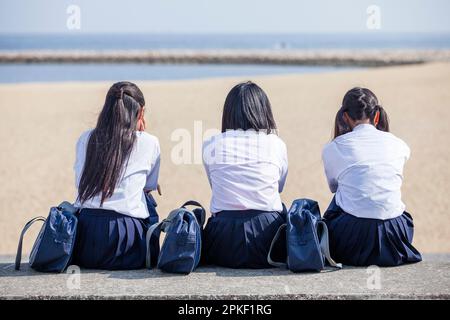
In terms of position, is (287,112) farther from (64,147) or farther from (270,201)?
(270,201)

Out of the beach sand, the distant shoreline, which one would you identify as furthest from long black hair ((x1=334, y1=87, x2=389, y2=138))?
the distant shoreline

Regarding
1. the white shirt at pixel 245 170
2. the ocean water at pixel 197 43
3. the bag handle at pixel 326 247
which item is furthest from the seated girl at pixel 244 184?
the ocean water at pixel 197 43

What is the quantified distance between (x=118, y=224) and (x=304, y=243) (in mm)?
1061

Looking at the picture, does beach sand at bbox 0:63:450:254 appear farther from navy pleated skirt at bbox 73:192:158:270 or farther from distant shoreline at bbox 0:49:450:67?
distant shoreline at bbox 0:49:450:67

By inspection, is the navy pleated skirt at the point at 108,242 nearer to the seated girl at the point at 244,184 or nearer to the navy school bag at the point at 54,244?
the navy school bag at the point at 54,244

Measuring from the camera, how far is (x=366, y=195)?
4.05 meters

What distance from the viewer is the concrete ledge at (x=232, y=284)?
3445mm

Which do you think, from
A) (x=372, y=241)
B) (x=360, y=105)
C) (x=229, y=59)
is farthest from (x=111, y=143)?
(x=229, y=59)

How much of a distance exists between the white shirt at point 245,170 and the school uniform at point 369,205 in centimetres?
38

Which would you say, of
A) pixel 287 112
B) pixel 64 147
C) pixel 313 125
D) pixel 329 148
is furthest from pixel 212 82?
pixel 329 148

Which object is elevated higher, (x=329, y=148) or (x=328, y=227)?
(x=329, y=148)

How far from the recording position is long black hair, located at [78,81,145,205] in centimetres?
403

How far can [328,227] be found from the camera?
4176 millimetres
